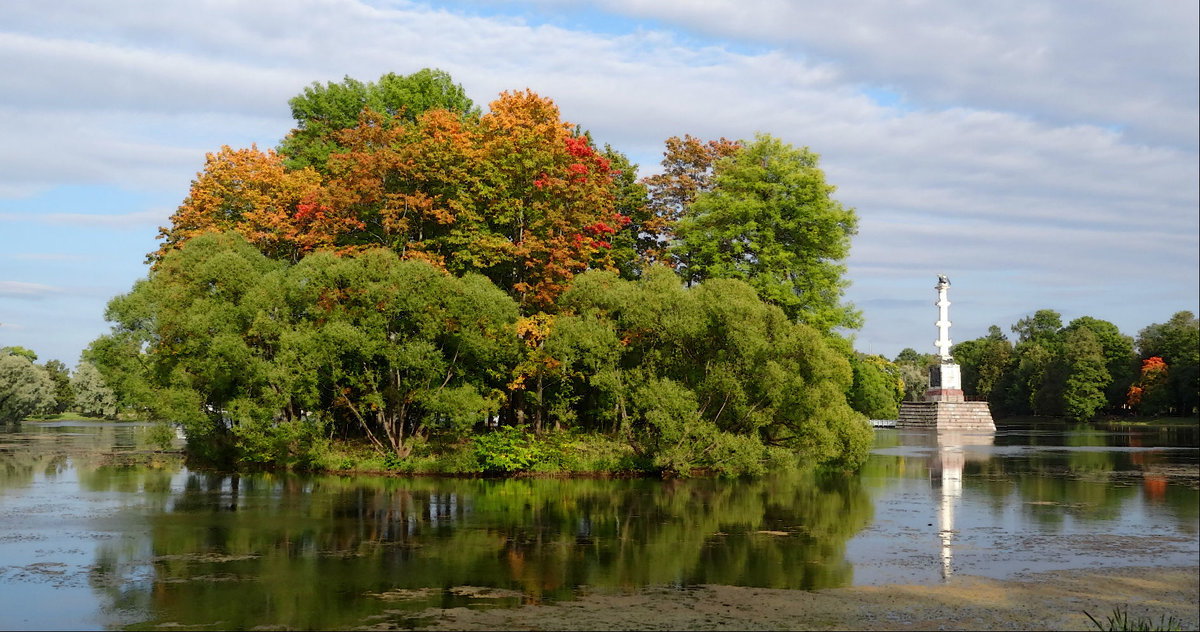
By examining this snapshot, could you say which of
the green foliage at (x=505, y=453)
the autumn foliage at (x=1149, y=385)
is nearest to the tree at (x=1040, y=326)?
the autumn foliage at (x=1149, y=385)

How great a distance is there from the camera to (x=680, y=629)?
619 inches

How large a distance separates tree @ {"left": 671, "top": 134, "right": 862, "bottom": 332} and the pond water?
14644 millimetres

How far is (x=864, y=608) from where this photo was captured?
56.6ft

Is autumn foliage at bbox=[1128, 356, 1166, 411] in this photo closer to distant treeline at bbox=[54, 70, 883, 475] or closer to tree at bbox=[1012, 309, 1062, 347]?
tree at bbox=[1012, 309, 1062, 347]

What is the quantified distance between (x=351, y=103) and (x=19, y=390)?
5199 cm

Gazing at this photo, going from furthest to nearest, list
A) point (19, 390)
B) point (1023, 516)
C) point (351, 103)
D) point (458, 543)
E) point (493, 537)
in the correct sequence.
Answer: point (19, 390) → point (351, 103) → point (1023, 516) → point (493, 537) → point (458, 543)

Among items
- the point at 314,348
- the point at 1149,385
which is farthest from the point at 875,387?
the point at 314,348

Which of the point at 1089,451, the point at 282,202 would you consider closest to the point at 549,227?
the point at 282,202

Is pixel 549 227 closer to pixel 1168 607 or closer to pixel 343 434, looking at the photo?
pixel 343 434

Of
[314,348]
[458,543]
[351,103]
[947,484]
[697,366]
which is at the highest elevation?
[351,103]

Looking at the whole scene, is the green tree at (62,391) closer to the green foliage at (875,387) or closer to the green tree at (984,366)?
the green foliage at (875,387)

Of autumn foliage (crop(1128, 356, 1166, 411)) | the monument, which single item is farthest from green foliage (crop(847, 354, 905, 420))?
autumn foliage (crop(1128, 356, 1166, 411))

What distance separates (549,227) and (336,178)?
12747mm

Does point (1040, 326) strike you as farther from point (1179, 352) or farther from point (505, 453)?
point (505, 453)
